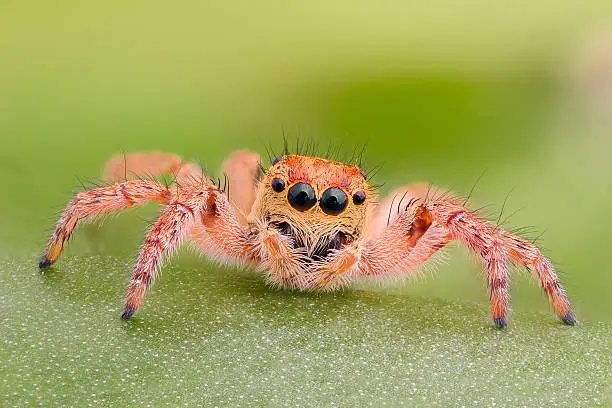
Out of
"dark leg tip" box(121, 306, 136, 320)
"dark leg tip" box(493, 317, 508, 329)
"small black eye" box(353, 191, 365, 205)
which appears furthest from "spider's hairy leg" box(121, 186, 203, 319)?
"dark leg tip" box(493, 317, 508, 329)

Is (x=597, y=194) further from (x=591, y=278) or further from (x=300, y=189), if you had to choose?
(x=300, y=189)

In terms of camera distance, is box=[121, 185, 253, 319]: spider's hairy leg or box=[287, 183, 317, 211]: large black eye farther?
box=[287, 183, 317, 211]: large black eye

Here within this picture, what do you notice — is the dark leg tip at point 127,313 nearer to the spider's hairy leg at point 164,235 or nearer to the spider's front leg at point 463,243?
the spider's hairy leg at point 164,235

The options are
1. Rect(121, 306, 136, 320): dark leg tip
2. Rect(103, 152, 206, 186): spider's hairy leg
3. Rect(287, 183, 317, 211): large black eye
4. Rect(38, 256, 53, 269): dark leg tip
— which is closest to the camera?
Rect(121, 306, 136, 320): dark leg tip

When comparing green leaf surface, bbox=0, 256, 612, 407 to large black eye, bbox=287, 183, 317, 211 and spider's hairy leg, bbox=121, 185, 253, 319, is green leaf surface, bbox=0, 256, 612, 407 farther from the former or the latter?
large black eye, bbox=287, 183, 317, 211

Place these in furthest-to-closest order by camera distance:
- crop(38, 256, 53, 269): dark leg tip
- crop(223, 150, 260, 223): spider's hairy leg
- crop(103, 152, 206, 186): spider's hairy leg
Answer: crop(103, 152, 206, 186): spider's hairy leg < crop(223, 150, 260, 223): spider's hairy leg < crop(38, 256, 53, 269): dark leg tip

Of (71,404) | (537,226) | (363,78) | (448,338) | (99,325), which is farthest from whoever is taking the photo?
(363,78)

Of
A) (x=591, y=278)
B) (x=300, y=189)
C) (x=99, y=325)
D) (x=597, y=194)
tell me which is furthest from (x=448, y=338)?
(x=597, y=194)
